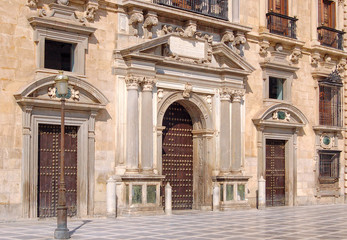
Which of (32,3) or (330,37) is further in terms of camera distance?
(330,37)

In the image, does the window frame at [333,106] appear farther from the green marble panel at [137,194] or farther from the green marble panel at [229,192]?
the green marble panel at [137,194]

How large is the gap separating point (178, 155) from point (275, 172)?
15.9 feet

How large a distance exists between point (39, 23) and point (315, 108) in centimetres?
1332

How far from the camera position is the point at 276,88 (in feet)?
83.4

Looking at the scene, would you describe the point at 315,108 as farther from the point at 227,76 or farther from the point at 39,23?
the point at 39,23

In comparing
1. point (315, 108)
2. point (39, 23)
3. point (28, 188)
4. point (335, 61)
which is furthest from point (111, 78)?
point (335, 61)

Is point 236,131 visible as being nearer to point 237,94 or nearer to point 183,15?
point 237,94

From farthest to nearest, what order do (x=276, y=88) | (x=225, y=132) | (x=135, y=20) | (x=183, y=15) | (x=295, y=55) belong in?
(x=295, y=55) < (x=276, y=88) < (x=225, y=132) < (x=183, y=15) < (x=135, y=20)

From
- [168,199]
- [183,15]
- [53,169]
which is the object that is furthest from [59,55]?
[168,199]

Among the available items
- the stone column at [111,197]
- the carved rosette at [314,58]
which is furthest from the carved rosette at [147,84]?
the carved rosette at [314,58]

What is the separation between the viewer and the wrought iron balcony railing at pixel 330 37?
2711cm

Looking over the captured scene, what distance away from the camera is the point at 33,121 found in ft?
58.1

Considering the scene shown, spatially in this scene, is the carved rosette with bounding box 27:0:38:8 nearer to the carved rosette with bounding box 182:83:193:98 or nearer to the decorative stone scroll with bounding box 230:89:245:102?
the carved rosette with bounding box 182:83:193:98

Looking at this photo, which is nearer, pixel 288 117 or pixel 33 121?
pixel 33 121
